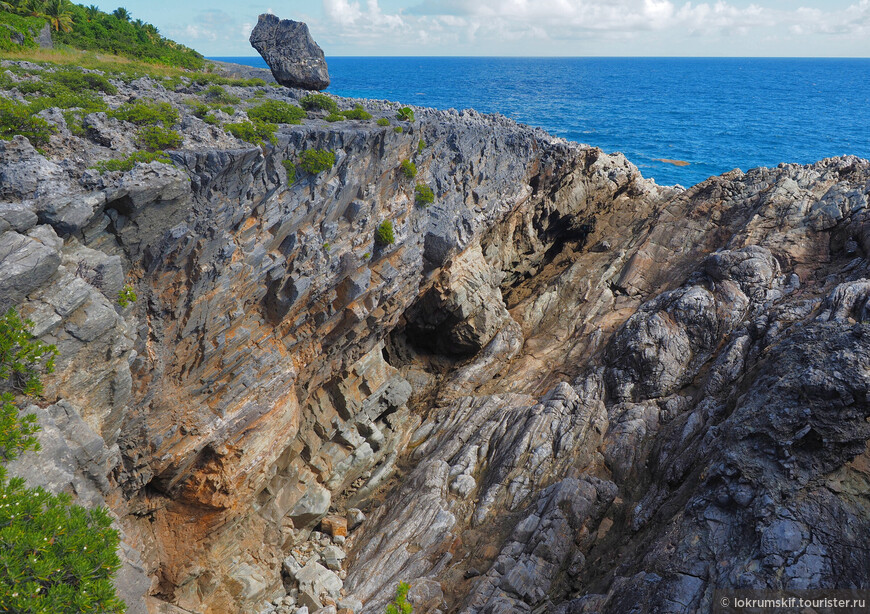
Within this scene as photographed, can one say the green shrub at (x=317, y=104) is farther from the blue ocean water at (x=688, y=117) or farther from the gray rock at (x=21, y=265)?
Answer: the blue ocean water at (x=688, y=117)

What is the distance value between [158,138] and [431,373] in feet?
76.4

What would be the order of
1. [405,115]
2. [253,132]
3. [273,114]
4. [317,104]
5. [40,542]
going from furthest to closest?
[405,115] < [317,104] < [273,114] < [253,132] < [40,542]

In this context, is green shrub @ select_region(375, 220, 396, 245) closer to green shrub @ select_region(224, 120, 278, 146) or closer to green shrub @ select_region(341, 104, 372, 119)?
green shrub @ select_region(341, 104, 372, 119)

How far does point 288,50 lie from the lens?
39.0 m

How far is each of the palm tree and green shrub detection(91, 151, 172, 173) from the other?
28220mm

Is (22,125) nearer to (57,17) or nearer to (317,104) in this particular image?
(317,104)

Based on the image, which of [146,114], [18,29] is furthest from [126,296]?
[18,29]

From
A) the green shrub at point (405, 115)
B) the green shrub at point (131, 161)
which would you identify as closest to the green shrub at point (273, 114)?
the green shrub at point (405, 115)

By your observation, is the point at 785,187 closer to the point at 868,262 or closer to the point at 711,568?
the point at 868,262

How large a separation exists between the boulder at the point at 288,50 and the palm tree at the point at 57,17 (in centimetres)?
1403

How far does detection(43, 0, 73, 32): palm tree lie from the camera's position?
37.9 metres

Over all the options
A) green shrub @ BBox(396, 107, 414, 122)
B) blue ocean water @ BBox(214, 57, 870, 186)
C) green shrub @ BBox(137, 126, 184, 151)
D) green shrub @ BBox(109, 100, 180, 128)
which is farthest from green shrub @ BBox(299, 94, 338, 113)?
blue ocean water @ BBox(214, 57, 870, 186)

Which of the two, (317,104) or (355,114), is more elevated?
(317,104)

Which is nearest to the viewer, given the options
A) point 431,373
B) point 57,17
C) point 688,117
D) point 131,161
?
point 131,161
